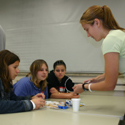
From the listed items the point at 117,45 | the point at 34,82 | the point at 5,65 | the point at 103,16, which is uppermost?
the point at 103,16

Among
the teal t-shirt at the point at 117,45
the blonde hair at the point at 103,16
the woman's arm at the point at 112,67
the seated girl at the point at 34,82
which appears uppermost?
the blonde hair at the point at 103,16

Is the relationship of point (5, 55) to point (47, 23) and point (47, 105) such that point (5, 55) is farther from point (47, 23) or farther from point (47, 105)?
point (47, 23)

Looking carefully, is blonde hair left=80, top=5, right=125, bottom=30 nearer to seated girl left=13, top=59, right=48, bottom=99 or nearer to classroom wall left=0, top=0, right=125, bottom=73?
seated girl left=13, top=59, right=48, bottom=99

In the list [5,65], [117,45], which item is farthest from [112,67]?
[5,65]

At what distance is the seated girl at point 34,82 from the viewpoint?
1847mm

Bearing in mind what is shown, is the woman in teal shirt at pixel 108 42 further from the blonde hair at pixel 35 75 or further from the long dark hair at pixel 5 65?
the blonde hair at pixel 35 75

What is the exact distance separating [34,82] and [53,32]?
5.25 feet

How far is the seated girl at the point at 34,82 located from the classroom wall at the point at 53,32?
1159 mm

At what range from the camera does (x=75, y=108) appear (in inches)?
50.4

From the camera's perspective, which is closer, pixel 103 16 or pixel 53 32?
pixel 103 16

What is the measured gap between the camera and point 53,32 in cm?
327

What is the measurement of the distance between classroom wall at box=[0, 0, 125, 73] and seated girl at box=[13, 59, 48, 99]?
45.6 inches

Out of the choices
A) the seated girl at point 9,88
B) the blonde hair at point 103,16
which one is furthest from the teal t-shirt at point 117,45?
the seated girl at point 9,88

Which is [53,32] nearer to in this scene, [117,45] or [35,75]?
[35,75]
